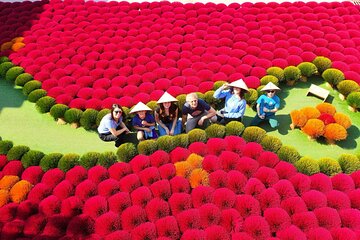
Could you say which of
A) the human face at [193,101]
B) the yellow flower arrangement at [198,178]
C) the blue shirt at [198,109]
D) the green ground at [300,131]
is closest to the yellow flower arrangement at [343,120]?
the green ground at [300,131]

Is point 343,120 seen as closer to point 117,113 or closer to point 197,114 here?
point 197,114

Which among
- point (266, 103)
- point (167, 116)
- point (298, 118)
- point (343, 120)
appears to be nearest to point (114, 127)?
point (167, 116)

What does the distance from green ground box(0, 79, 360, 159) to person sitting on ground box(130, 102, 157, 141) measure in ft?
2.27

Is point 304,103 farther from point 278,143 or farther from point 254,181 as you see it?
point 254,181

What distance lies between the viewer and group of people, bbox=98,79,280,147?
570cm

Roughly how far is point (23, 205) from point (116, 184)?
129 cm

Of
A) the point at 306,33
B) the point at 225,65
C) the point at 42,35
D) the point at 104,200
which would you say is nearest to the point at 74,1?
the point at 42,35

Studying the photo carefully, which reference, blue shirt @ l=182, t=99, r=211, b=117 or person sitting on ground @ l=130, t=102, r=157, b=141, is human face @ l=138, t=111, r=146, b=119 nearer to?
person sitting on ground @ l=130, t=102, r=157, b=141

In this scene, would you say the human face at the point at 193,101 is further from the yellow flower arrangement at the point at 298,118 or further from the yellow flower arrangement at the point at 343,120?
the yellow flower arrangement at the point at 343,120

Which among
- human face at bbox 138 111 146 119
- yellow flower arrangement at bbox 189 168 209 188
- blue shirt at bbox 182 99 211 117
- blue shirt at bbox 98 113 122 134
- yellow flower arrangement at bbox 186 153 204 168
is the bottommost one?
yellow flower arrangement at bbox 189 168 209 188

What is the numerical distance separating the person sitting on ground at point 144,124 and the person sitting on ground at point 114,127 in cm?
20

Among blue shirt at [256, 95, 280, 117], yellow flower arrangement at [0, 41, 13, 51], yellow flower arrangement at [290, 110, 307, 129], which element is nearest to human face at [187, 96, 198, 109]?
blue shirt at [256, 95, 280, 117]

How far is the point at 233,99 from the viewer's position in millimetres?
5941

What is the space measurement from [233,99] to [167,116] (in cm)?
117
